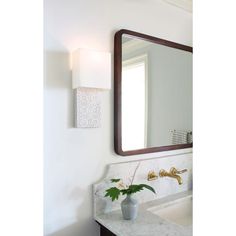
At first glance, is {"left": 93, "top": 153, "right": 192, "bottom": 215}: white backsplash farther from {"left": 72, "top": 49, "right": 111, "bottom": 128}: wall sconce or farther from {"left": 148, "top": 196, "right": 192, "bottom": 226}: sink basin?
{"left": 72, "top": 49, "right": 111, "bottom": 128}: wall sconce

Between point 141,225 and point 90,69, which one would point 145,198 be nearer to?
point 141,225

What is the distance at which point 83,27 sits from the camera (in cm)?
139

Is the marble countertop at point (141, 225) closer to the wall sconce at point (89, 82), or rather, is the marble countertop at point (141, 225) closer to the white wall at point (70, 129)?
the white wall at point (70, 129)

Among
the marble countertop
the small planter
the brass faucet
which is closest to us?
the marble countertop

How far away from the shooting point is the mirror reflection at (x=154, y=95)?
1562mm

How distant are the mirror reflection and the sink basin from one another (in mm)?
422

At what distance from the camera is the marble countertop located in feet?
3.94

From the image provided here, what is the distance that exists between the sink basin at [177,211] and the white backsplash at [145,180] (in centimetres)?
9

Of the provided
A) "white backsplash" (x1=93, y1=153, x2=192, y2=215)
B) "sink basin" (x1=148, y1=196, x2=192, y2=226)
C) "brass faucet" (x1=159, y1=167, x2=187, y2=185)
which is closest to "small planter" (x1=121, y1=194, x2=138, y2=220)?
"white backsplash" (x1=93, y1=153, x2=192, y2=215)

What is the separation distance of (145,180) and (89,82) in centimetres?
79

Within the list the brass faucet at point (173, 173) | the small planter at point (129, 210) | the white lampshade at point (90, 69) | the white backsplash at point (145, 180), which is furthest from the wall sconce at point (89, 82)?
the brass faucet at point (173, 173)
